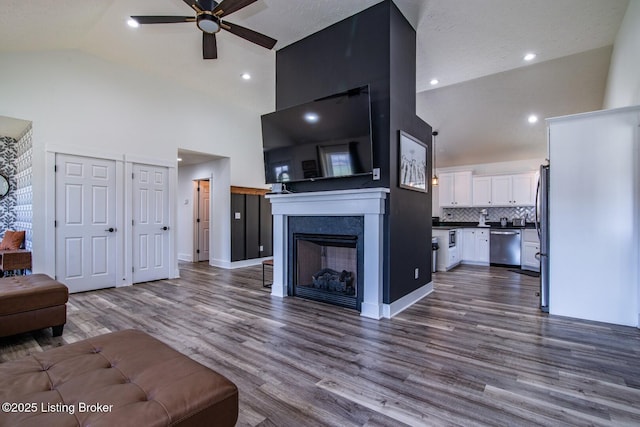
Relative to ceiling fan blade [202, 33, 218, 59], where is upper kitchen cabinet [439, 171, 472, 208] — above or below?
below

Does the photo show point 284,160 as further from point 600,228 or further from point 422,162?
point 600,228

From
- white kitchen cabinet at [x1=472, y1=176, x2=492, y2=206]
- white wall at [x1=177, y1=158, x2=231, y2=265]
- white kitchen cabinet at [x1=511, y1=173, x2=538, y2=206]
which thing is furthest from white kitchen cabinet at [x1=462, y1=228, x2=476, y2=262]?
white wall at [x1=177, y1=158, x2=231, y2=265]

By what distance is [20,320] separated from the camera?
2668mm

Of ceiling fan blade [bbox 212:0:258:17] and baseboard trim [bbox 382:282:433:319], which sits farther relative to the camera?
baseboard trim [bbox 382:282:433:319]

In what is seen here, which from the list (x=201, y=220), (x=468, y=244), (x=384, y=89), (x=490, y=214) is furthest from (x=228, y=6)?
(x=490, y=214)

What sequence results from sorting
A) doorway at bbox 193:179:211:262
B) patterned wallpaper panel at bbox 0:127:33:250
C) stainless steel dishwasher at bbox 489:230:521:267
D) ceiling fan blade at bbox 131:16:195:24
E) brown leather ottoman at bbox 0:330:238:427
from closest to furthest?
brown leather ottoman at bbox 0:330:238:427 < ceiling fan blade at bbox 131:16:195:24 < patterned wallpaper panel at bbox 0:127:33:250 < stainless steel dishwasher at bbox 489:230:521:267 < doorway at bbox 193:179:211:262

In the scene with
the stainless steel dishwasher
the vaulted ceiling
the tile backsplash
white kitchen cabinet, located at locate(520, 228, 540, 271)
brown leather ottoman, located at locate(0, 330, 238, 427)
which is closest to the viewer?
brown leather ottoman, located at locate(0, 330, 238, 427)

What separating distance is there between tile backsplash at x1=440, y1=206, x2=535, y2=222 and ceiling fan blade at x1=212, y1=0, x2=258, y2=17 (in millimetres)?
7297

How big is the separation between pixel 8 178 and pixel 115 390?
628cm

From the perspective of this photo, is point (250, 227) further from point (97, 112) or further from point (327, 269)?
point (97, 112)

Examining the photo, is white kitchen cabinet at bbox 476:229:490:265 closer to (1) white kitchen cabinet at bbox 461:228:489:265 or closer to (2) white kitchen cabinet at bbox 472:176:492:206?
(1) white kitchen cabinet at bbox 461:228:489:265

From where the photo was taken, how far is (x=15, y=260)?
4.22m

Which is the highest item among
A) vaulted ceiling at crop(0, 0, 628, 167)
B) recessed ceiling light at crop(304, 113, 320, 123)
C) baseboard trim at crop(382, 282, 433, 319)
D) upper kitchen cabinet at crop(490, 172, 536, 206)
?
vaulted ceiling at crop(0, 0, 628, 167)

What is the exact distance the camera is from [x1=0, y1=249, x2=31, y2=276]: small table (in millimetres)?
4156
